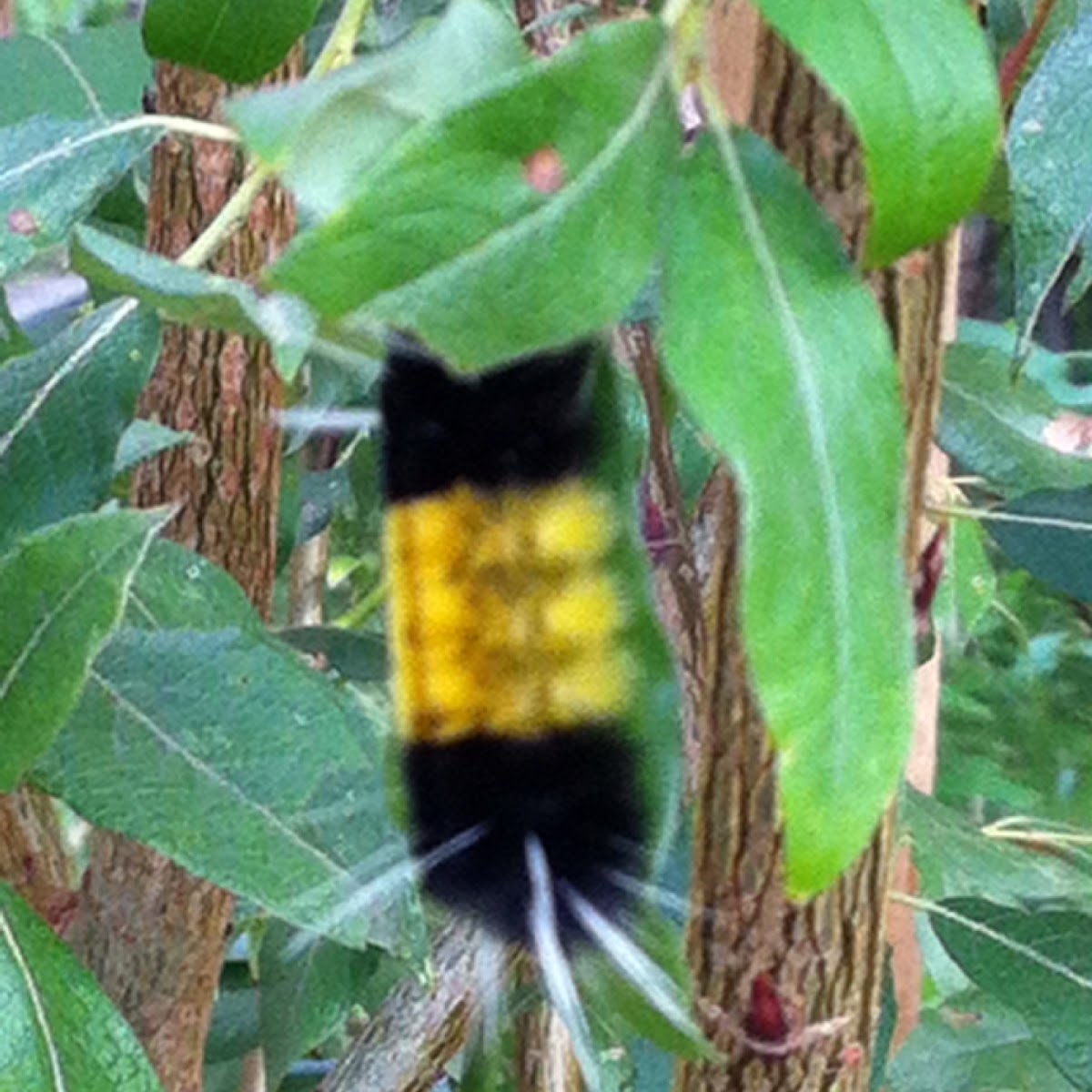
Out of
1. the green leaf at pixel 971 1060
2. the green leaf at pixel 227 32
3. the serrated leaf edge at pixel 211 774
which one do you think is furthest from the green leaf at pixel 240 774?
the green leaf at pixel 971 1060

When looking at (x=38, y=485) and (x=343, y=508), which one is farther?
(x=343, y=508)

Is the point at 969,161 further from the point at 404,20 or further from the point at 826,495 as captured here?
the point at 404,20

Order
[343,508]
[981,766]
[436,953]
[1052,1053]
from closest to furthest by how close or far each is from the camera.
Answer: [1052,1053], [436,953], [343,508], [981,766]

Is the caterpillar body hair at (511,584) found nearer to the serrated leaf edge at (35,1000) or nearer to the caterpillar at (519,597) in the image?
the caterpillar at (519,597)

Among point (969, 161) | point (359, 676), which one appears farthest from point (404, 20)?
point (969, 161)

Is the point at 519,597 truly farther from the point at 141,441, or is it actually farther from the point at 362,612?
the point at 362,612

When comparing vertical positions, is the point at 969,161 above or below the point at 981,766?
above

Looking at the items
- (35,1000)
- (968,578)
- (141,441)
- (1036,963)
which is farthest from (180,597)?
(968,578)
